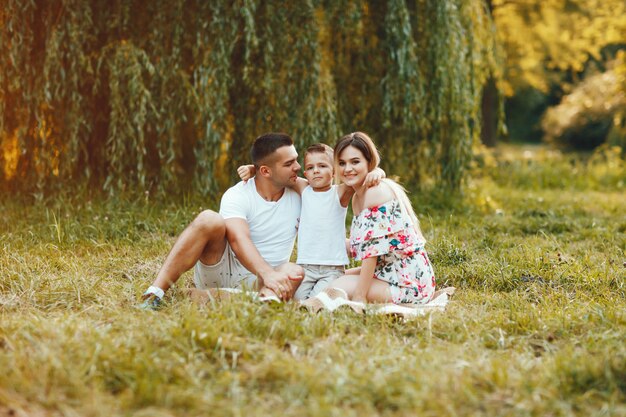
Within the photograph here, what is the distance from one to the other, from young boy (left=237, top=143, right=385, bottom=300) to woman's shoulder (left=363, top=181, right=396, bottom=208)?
0.59 ft

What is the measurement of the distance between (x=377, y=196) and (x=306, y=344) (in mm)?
1098

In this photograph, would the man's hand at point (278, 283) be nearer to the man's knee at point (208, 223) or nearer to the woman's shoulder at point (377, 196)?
the man's knee at point (208, 223)

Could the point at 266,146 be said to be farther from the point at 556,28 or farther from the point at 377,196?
the point at 556,28

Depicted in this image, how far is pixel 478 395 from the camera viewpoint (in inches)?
95.2

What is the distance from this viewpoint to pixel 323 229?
3857mm

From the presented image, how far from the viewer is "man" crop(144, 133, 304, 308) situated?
11.9ft

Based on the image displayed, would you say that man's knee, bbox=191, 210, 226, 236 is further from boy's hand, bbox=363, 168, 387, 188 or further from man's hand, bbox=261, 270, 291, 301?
boy's hand, bbox=363, 168, 387, 188

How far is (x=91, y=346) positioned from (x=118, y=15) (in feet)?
14.1

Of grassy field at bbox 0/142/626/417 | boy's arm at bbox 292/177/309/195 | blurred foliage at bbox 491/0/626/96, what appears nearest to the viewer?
grassy field at bbox 0/142/626/417

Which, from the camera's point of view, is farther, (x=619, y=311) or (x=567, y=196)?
(x=567, y=196)

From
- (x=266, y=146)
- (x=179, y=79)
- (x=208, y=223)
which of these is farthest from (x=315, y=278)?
(x=179, y=79)

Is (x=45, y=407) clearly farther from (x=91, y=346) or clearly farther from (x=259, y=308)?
(x=259, y=308)

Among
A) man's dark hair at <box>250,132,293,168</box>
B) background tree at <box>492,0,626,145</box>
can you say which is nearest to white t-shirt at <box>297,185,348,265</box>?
man's dark hair at <box>250,132,293,168</box>

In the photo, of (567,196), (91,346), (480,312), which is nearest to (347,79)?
(567,196)
